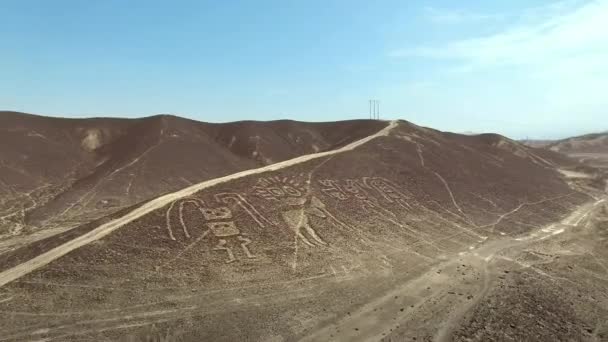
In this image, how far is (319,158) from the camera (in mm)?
50562

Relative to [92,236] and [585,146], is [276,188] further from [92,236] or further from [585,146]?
[585,146]

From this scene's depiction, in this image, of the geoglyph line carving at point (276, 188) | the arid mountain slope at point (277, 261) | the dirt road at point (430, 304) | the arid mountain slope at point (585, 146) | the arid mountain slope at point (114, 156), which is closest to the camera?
the dirt road at point (430, 304)

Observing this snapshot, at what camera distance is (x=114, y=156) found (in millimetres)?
81688

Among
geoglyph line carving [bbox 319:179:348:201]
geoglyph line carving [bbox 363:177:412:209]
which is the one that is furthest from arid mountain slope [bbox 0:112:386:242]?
geoglyph line carving [bbox 319:179:348:201]

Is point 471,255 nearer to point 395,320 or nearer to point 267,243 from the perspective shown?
point 395,320

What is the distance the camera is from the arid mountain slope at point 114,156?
55.9 m

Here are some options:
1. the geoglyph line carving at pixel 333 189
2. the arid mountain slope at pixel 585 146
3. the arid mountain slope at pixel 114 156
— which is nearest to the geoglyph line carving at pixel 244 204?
the geoglyph line carving at pixel 333 189

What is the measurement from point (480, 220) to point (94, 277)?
3592cm

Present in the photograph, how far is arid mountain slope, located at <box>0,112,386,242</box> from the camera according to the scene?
5594cm

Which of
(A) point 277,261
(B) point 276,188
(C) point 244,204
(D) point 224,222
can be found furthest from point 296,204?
(A) point 277,261

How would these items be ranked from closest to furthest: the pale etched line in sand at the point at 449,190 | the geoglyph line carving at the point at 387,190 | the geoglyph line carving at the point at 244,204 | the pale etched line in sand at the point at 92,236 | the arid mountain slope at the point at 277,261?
the arid mountain slope at the point at 277,261, the pale etched line in sand at the point at 92,236, the geoglyph line carving at the point at 244,204, the geoglyph line carving at the point at 387,190, the pale etched line in sand at the point at 449,190

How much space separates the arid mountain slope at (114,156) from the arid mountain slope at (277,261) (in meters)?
24.8

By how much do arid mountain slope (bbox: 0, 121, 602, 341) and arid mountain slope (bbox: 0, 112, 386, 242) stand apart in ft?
81.4

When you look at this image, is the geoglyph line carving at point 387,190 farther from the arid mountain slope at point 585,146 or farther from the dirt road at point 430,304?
the arid mountain slope at point 585,146
